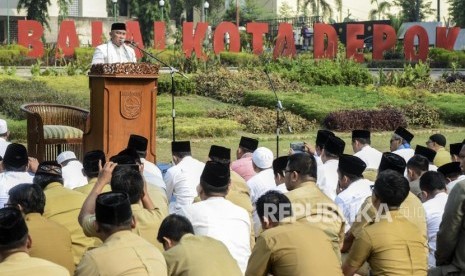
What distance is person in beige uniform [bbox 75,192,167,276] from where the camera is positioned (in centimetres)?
465

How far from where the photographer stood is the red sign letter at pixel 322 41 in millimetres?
33594

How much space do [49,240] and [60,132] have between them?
666cm

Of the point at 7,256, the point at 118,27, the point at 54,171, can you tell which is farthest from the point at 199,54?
the point at 7,256

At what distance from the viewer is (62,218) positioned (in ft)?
20.0

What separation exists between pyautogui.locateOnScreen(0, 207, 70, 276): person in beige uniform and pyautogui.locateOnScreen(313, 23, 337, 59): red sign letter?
2933 centimetres

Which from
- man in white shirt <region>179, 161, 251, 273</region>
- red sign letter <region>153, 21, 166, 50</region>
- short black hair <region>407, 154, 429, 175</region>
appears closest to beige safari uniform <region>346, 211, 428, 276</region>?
man in white shirt <region>179, 161, 251, 273</region>

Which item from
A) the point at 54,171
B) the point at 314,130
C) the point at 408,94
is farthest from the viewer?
the point at 408,94

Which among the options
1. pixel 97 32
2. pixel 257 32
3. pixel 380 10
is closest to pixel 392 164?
pixel 97 32

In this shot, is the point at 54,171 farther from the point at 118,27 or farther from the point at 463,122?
the point at 463,122

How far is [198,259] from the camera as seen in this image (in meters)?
4.97

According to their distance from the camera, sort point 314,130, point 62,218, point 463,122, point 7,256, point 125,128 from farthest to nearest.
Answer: point 463,122, point 314,130, point 125,128, point 62,218, point 7,256

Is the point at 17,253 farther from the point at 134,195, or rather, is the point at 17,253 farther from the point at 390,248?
the point at 390,248

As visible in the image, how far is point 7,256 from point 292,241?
A: 1.59 metres

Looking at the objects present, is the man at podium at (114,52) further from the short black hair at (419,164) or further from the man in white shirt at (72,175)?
the short black hair at (419,164)
